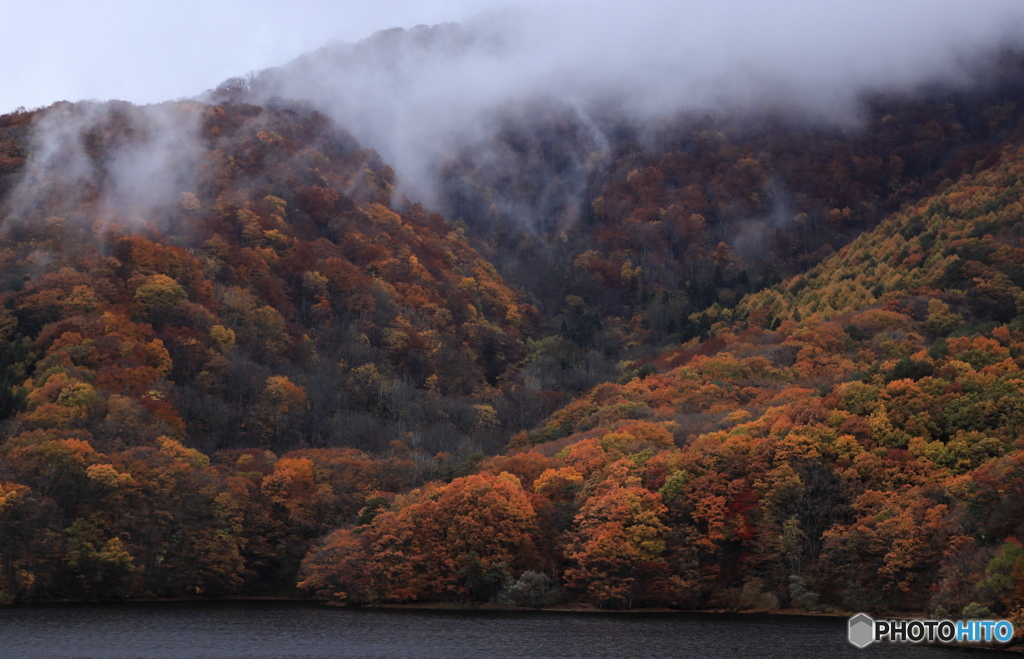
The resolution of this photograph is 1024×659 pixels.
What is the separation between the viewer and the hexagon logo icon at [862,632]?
65000 millimetres

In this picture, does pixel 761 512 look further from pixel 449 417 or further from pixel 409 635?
pixel 449 417

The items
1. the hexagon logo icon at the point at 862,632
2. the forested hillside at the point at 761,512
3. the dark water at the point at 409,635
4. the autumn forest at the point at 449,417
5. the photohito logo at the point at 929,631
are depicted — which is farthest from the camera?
the autumn forest at the point at 449,417

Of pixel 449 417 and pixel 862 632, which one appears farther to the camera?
pixel 449 417

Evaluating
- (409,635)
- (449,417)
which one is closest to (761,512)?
(409,635)

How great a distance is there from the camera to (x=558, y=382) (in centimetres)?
17575

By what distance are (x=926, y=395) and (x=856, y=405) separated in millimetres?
5747

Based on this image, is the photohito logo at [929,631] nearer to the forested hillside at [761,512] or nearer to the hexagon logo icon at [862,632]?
the hexagon logo icon at [862,632]

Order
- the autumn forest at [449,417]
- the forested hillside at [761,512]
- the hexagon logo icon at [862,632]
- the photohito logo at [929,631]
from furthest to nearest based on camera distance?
the autumn forest at [449,417]
the forested hillside at [761,512]
the hexagon logo icon at [862,632]
the photohito logo at [929,631]

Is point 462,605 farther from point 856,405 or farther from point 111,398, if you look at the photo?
point 111,398

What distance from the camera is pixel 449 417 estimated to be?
Result: 515 feet

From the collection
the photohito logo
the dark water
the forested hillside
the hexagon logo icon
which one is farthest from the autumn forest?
the dark water

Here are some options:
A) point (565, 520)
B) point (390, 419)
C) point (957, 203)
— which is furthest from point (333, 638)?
point (957, 203)

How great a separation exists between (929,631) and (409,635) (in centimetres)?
3335

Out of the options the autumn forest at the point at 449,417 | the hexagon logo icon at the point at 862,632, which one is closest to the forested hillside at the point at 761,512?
the autumn forest at the point at 449,417
